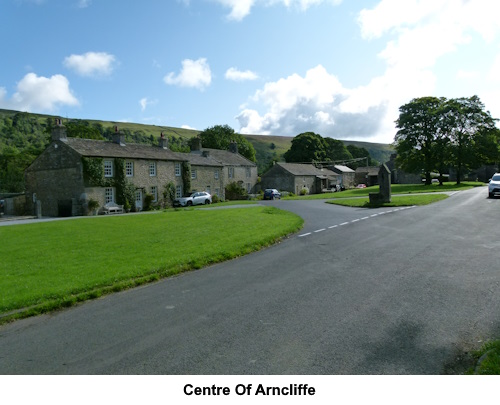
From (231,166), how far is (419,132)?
3152 cm

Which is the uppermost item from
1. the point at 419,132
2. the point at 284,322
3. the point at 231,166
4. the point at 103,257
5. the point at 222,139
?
the point at 222,139

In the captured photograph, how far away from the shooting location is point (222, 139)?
9519 centimetres

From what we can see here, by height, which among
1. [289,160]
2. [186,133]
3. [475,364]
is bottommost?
[475,364]

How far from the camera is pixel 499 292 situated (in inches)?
284

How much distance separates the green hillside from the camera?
205 ft

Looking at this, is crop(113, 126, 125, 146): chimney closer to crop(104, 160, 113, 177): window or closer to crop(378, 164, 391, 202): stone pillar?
crop(104, 160, 113, 177): window

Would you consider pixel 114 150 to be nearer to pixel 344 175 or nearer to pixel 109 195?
pixel 109 195

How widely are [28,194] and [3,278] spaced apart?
1588 inches

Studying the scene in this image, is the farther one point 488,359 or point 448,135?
point 448,135

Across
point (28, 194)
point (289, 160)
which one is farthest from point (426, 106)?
point (28, 194)

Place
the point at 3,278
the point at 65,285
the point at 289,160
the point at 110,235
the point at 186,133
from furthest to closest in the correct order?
the point at 186,133, the point at 289,160, the point at 110,235, the point at 3,278, the point at 65,285

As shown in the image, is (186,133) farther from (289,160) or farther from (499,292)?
(499,292)

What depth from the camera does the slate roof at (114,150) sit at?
4112 centimetres

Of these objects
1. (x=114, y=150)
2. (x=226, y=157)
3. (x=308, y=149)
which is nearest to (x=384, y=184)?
(x=114, y=150)
